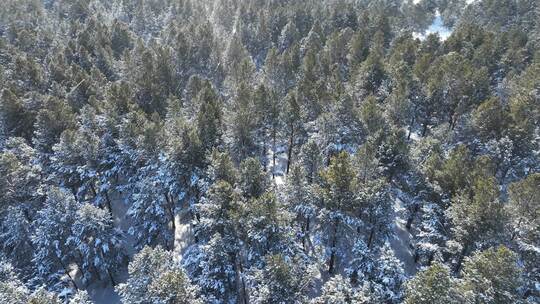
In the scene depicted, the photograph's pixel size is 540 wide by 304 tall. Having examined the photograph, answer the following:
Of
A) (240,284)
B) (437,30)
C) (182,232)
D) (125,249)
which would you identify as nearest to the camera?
(240,284)

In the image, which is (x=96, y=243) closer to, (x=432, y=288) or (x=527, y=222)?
(x=432, y=288)

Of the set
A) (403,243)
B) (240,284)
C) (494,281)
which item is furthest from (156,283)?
(403,243)

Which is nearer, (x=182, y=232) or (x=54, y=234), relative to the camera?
(x=54, y=234)

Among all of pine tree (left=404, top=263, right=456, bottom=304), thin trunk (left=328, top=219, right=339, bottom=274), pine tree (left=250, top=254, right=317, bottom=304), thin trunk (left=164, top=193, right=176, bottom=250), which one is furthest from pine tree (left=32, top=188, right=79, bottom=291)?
pine tree (left=404, top=263, right=456, bottom=304)

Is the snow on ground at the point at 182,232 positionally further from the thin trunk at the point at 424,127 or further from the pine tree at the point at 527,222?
the thin trunk at the point at 424,127

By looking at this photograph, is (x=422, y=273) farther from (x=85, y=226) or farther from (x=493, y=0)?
(x=493, y=0)

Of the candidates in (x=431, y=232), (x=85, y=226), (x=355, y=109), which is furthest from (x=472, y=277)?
(x=85, y=226)

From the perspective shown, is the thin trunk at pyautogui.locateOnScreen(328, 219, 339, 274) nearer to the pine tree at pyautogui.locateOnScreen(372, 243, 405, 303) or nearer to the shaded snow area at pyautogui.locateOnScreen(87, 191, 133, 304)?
the pine tree at pyautogui.locateOnScreen(372, 243, 405, 303)
